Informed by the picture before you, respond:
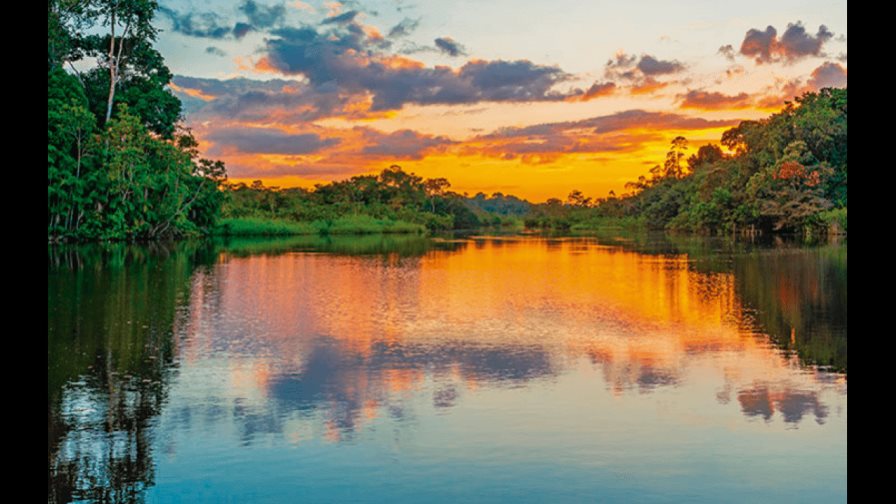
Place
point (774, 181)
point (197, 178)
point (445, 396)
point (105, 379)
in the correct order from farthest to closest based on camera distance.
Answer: point (774, 181), point (197, 178), point (105, 379), point (445, 396)

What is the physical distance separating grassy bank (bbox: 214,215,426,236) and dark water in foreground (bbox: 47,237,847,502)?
136ft

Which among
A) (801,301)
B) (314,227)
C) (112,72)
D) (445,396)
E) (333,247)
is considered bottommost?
(445,396)

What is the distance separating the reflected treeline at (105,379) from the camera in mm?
5816

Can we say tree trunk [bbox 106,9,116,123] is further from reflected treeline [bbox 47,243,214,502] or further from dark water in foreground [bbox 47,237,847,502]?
dark water in foreground [bbox 47,237,847,502]

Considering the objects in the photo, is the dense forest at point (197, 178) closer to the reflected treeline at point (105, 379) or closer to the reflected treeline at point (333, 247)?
the reflected treeline at point (333, 247)

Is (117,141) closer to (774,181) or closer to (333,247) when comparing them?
(333,247)

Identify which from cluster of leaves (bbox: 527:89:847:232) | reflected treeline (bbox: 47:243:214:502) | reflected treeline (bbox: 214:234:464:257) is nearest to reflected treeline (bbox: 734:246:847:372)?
reflected treeline (bbox: 47:243:214:502)

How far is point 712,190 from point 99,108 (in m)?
45.2

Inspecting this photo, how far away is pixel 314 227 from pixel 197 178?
870 inches

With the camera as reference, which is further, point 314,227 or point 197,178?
point 314,227

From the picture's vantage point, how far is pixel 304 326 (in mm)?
13148

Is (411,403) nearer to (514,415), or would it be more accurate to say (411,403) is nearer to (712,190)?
(514,415)

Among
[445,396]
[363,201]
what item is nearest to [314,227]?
[363,201]

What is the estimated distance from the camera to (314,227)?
66938mm
